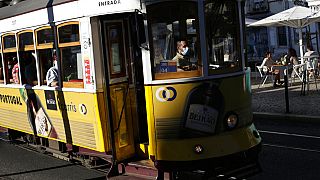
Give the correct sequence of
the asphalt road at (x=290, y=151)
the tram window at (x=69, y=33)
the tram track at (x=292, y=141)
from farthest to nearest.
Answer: the tram track at (x=292, y=141)
the asphalt road at (x=290, y=151)
the tram window at (x=69, y=33)

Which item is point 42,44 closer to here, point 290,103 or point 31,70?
point 31,70

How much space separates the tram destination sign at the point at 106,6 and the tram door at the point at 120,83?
0.22 metres

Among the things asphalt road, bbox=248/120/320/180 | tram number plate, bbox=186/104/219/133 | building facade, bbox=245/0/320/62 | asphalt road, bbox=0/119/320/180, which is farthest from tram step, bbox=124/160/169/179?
building facade, bbox=245/0/320/62

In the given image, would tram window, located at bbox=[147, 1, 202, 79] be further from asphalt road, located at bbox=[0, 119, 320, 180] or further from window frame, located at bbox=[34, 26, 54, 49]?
window frame, located at bbox=[34, 26, 54, 49]

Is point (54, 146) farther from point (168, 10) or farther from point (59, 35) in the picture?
point (168, 10)

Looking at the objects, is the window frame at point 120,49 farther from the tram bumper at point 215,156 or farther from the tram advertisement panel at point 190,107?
the tram bumper at point 215,156

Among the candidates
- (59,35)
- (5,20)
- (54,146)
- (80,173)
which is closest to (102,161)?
(80,173)

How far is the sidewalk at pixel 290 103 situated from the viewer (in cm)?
1138

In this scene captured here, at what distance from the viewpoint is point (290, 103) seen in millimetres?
13047

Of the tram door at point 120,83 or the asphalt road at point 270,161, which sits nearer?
the tram door at point 120,83

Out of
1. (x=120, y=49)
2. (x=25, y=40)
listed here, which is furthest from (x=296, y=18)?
(x=120, y=49)

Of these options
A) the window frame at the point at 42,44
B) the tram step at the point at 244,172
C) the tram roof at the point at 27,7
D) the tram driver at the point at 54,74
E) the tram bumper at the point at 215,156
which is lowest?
the tram step at the point at 244,172

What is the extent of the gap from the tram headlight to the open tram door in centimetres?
123

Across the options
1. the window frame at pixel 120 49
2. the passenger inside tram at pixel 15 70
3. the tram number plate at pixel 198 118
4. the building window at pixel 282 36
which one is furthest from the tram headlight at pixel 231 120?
the building window at pixel 282 36
